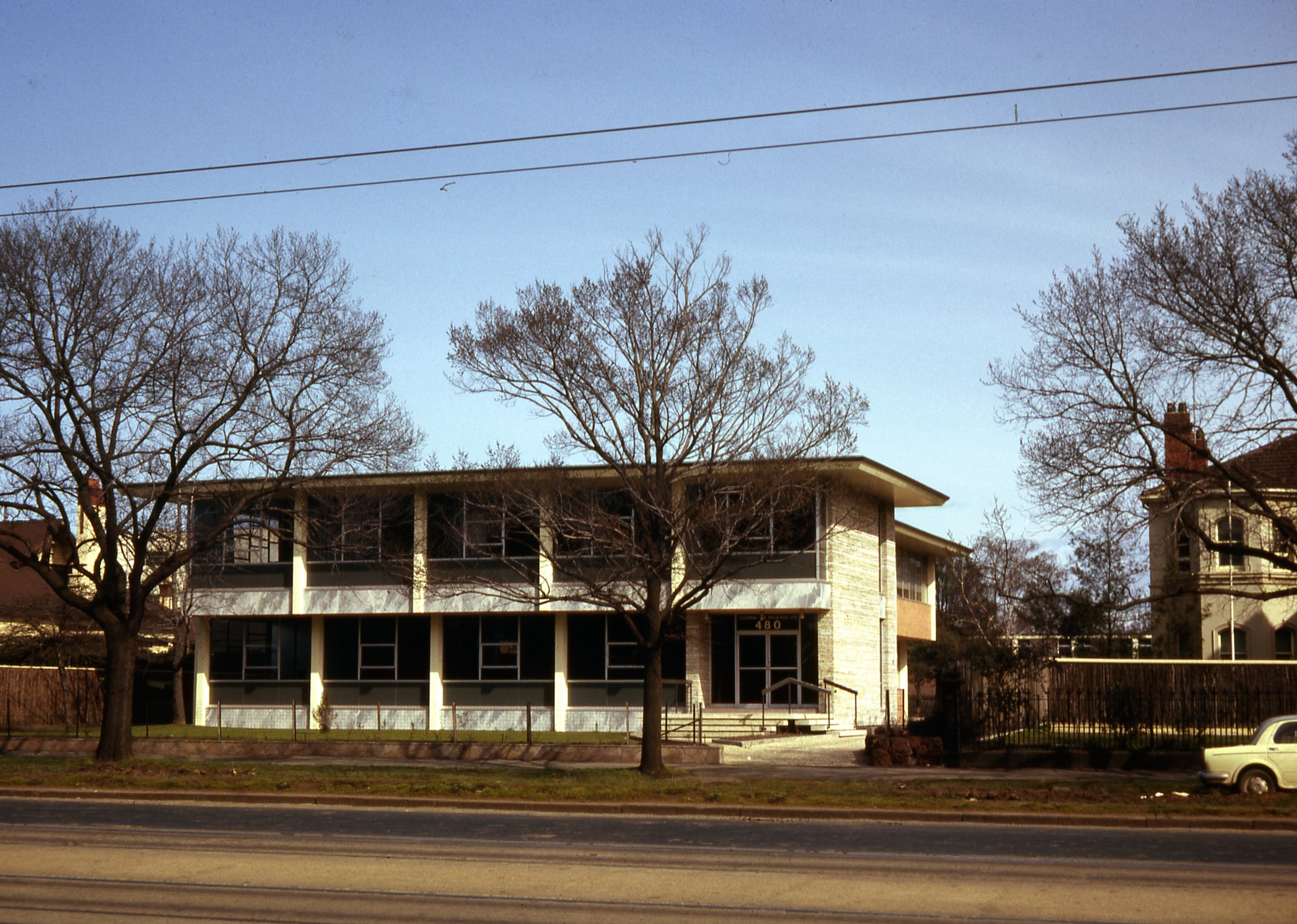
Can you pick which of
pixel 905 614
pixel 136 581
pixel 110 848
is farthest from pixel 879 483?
pixel 110 848

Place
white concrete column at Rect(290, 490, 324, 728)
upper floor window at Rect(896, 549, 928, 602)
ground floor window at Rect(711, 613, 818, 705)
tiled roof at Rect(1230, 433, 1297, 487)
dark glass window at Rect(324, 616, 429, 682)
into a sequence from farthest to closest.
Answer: upper floor window at Rect(896, 549, 928, 602)
dark glass window at Rect(324, 616, 429, 682)
white concrete column at Rect(290, 490, 324, 728)
ground floor window at Rect(711, 613, 818, 705)
tiled roof at Rect(1230, 433, 1297, 487)

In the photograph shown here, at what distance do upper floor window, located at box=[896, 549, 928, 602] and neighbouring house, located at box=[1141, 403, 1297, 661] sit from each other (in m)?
7.59

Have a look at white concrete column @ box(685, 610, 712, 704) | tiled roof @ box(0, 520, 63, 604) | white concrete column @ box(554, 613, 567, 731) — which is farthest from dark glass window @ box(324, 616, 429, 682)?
tiled roof @ box(0, 520, 63, 604)

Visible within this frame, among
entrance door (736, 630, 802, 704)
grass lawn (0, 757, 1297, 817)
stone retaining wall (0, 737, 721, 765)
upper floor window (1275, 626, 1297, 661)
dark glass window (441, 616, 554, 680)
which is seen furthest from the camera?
upper floor window (1275, 626, 1297, 661)

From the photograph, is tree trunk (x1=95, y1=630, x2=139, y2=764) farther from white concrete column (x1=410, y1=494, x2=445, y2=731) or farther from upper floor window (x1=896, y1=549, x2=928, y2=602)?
upper floor window (x1=896, y1=549, x2=928, y2=602)

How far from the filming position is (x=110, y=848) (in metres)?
13.9

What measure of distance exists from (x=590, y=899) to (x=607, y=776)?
12.6 meters

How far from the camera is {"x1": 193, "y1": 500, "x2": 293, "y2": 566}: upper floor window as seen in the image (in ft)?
90.8

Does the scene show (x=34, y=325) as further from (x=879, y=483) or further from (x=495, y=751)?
(x=879, y=483)

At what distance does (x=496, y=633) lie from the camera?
39375mm

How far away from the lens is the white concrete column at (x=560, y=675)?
3797cm

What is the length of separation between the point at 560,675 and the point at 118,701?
1431 centimetres

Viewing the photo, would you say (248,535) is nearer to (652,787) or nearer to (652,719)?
(652,719)

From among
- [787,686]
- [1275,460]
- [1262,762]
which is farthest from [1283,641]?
[1262,762]
